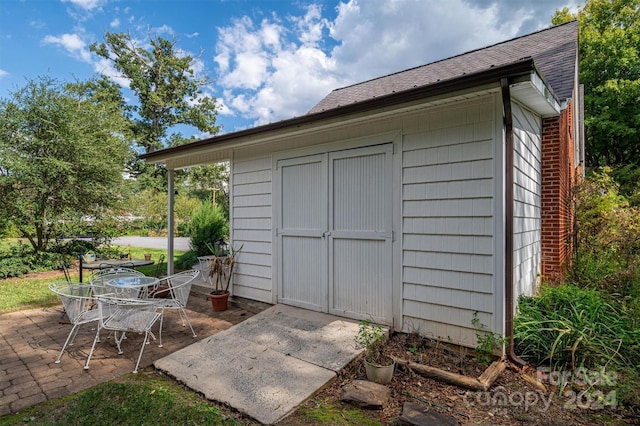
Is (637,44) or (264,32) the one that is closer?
(264,32)

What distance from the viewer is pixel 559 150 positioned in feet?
15.6

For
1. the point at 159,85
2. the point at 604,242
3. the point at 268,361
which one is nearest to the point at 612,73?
the point at 604,242

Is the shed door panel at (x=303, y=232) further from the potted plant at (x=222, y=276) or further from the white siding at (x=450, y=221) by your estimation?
the white siding at (x=450, y=221)

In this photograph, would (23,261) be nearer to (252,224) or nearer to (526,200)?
(252,224)

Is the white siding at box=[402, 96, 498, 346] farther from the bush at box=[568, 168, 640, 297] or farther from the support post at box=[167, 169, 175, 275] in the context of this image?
the support post at box=[167, 169, 175, 275]

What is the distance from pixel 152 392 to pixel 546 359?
347 centimetres

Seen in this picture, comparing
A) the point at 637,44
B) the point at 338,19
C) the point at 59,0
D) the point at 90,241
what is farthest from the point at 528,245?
the point at 637,44

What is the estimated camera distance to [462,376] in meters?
2.72

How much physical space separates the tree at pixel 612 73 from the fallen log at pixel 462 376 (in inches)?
635

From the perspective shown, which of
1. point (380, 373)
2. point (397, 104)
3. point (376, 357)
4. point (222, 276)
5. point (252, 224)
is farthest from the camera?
point (222, 276)

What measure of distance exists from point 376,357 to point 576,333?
1.83 meters

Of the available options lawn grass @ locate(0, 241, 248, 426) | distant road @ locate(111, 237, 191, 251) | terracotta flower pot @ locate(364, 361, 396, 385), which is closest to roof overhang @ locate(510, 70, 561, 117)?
terracotta flower pot @ locate(364, 361, 396, 385)

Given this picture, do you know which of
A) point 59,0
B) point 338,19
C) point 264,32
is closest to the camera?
point 59,0

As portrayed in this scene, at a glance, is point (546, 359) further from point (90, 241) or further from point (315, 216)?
point (90, 241)
